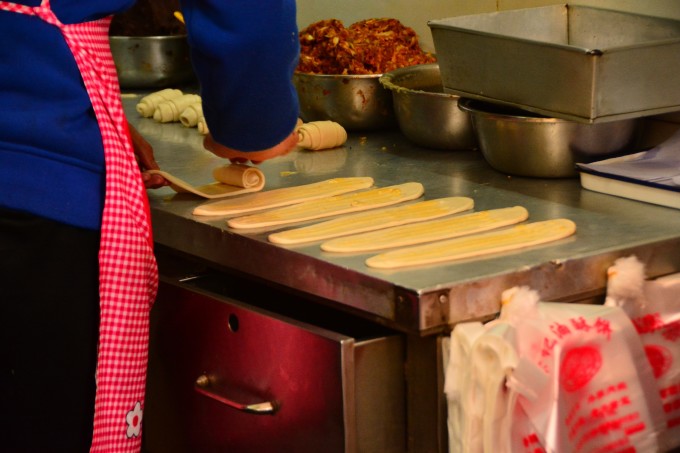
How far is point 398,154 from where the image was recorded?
2.08m

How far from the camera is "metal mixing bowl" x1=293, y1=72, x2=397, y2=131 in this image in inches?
86.1

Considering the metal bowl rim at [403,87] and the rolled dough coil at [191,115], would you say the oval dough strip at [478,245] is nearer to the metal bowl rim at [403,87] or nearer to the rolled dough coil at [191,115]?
the metal bowl rim at [403,87]

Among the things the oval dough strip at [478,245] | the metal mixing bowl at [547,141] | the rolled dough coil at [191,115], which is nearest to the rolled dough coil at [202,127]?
the rolled dough coil at [191,115]

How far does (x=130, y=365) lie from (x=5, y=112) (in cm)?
37

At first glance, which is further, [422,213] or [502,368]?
[422,213]

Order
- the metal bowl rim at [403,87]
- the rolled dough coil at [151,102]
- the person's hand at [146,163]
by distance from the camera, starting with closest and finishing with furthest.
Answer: the person's hand at [146,163], the metal bowl rim at [403,87], the rolled dough coil at [151,102]

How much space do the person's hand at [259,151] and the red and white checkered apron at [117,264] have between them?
0.25 meters

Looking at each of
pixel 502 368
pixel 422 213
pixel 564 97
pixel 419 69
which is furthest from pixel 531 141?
pixel 502 368

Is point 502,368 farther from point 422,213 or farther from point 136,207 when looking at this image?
point 136,207

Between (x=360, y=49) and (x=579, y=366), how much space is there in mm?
1076

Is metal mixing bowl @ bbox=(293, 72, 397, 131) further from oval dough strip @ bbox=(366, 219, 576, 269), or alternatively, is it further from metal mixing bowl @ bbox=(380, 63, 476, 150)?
oval dough strip @ bbox=(366, 219, 576, 269)

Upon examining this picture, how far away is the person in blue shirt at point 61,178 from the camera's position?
1.33 m

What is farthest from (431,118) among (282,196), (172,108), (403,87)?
(172,108)

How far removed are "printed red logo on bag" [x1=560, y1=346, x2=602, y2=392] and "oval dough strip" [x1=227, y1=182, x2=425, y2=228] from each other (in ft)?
1.43
